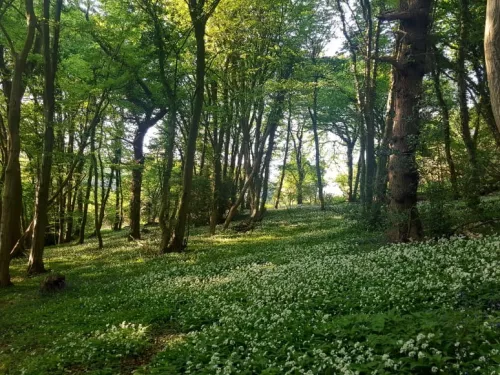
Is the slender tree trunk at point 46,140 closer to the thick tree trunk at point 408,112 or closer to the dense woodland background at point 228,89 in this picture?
the dense woodland background at point 228,89

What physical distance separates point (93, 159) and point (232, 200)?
12.9 metres

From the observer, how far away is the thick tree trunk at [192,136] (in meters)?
19.6

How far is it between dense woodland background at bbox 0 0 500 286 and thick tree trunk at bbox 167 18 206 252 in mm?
75

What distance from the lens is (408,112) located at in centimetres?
1291

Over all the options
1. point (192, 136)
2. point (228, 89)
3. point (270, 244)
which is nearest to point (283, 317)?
point (270, 244)

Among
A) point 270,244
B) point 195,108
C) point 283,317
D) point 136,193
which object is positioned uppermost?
point 195,108

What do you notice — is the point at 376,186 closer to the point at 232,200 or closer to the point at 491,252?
the point at 491,252

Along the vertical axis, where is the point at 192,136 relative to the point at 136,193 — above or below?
above

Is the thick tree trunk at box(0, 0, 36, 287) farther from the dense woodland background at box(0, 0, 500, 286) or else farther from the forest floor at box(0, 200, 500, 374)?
Answer: the forest floor at box(0, 200, 500, 374)

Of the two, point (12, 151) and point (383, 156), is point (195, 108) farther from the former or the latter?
point (383, 156)

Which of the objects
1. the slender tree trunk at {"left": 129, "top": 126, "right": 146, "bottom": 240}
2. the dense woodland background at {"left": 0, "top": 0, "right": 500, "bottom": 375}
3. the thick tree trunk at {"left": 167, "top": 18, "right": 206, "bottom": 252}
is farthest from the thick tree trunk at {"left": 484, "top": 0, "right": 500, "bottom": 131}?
the slender tree trunk at {"left": 129, "top": 126, "right": 146, "bottom": 240}

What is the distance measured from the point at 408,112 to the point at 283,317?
864 centimetres

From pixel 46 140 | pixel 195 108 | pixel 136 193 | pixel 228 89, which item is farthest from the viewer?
pixel 136 193

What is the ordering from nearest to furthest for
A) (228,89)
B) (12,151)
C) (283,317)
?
(283,317) → (12,151) → (228,89)
